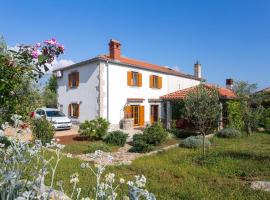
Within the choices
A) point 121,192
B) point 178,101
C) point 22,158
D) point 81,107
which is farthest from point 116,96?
point 22,158

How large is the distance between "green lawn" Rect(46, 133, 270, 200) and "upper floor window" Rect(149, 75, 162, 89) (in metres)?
14.5

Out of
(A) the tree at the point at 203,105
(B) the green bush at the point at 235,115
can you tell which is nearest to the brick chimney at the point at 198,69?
(B) the green bush at the point at 235,115

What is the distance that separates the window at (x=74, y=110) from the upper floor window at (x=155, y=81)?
7.01 m

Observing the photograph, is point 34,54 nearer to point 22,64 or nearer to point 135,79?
point 22,64

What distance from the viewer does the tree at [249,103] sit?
769 inches

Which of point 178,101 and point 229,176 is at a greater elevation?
point 178,101

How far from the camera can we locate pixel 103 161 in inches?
122

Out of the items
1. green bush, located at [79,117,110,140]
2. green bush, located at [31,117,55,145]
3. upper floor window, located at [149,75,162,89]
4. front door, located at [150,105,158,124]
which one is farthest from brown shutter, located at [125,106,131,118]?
green bush, located at [31,117,55,145]

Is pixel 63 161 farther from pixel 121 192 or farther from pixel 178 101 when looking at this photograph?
pixel 178 101

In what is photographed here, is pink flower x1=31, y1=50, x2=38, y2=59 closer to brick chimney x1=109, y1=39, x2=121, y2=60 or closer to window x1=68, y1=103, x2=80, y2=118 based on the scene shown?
brick chimney x1=109, y1=39, x2=121, y2=60

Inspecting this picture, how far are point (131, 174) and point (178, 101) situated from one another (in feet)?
51.9

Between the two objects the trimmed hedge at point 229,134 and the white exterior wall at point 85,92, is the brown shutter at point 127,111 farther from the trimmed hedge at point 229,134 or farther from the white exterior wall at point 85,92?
the trimmed hedge at point 229,134

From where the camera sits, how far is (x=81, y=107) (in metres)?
→ 24.0

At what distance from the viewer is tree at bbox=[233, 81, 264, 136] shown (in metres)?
19.5
